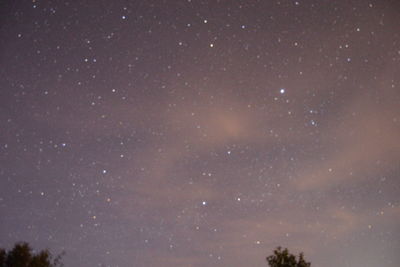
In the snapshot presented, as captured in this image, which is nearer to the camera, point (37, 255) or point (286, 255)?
point (286, 255)

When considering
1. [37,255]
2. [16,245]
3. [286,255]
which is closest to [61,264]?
[37,255]

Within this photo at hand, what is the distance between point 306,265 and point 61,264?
2031cm

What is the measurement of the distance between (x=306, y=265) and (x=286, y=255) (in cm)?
141

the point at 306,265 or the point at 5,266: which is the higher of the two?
the point at 306,265

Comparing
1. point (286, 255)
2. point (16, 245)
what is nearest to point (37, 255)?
point (16, 245)

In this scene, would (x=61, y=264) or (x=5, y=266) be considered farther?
(x=61, y=264)

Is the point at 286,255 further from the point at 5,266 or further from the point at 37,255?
the point at 5,266

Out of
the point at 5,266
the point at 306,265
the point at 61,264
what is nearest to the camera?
the point at 306,265

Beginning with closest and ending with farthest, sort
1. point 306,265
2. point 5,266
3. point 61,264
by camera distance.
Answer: point 306,265, point 5,266, point 61,264

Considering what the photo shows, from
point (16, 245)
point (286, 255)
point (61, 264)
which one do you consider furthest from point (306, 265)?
point (16, 245)

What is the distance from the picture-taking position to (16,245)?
23234 millimetres

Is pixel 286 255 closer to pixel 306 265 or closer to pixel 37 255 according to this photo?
pixel 306 265

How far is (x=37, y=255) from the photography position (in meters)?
23.8

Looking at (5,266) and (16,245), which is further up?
(16,245)
